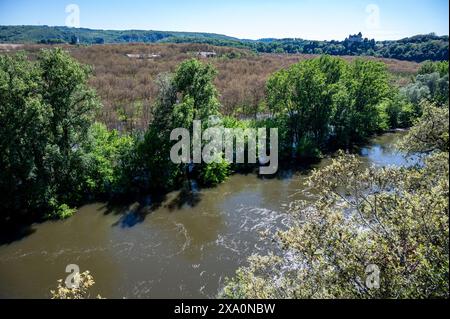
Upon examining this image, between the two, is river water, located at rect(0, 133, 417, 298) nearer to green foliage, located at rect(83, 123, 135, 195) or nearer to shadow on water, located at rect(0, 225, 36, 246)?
shadow on water, located at rect(0, 225, 36, 246)

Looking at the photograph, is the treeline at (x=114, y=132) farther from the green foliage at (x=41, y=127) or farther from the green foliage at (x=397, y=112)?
the green foliage at (x=397, y=112)

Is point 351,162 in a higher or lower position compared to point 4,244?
higher

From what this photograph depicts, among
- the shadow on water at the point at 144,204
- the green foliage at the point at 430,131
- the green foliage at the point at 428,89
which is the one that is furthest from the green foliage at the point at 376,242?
the green foliage at the point at 428,89

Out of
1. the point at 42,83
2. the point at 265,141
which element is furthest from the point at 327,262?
the point at 265,141

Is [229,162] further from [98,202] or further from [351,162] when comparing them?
[351,162]

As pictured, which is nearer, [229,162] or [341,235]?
[341,235]

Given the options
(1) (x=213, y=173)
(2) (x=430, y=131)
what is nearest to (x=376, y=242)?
(2) (x=430, y=131)

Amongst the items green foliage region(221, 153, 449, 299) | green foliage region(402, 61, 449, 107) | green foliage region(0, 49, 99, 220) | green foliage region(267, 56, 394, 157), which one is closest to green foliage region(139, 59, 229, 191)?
green foliage region(0, 49, 99, 220)
